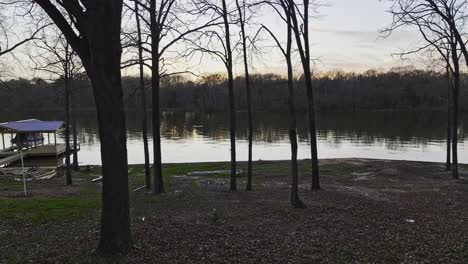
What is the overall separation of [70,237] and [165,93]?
356 ft

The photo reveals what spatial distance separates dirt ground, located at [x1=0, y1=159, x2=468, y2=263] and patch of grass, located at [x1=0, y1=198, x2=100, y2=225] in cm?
23

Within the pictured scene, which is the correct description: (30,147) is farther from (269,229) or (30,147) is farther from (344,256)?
(344,256)

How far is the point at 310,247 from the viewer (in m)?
7.71

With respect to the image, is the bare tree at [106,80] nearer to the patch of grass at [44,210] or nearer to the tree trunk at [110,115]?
the tree trunk at [110,115]

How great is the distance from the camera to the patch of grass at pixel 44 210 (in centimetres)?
938

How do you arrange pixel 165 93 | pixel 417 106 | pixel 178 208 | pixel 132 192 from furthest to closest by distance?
pixel 165 93 < pixel 417 106 < pixel 132 192 < pixel 178 208

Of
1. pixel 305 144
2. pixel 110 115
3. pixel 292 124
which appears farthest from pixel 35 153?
pixel 110 115

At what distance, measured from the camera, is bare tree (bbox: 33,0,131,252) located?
6.00 m

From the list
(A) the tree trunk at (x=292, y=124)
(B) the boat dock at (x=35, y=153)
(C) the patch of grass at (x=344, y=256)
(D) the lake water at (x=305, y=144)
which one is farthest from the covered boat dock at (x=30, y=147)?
(C) the patch of grass at (x=344, y=256)

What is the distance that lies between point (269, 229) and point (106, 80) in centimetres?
502

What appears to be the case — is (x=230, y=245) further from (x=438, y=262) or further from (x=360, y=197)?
(x=360, y=197)

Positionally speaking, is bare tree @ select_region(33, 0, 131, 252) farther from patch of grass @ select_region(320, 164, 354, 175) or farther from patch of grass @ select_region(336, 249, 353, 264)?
patch of grass @ select_region(320, 164, 354, 175)

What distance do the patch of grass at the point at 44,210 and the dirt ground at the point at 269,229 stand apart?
0.74ft

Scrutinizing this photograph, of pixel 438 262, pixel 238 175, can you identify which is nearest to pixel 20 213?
pixel 438 262
